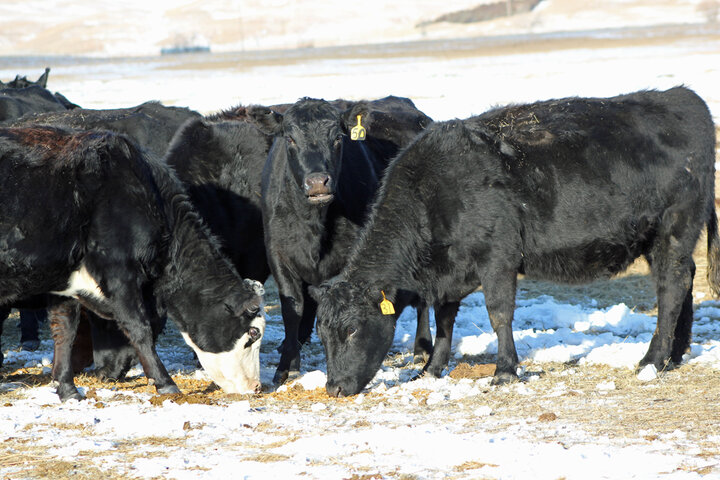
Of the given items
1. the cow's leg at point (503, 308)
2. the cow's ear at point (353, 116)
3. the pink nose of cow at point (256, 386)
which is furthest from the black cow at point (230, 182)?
the cow's leg at point (503, 308)

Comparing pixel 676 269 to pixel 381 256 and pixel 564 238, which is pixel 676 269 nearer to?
pixel 564 238

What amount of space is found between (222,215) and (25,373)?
2.40 meters

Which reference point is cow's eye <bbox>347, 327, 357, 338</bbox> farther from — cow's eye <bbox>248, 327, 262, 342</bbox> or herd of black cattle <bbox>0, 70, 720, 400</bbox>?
cow's eye <bbox>248, 327, 262, 342</bbox>

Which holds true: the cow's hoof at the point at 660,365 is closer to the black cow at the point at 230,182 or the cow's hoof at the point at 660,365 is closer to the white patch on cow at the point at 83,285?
the black cow at the point at 230,182

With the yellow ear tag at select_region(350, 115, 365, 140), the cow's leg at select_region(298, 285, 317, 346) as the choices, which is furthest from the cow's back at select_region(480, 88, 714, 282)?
the cow's leg at select_region(298, 285, 317, 346)

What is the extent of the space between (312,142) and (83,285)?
2.23 metres

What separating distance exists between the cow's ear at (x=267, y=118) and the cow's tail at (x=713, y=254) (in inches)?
153

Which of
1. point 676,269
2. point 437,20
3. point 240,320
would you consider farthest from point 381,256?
point 437,20

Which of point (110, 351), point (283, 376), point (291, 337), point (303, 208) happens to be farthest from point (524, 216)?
point (110, 351)

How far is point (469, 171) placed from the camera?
23.5 ft

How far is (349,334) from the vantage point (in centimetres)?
684

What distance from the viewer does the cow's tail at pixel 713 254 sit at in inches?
310

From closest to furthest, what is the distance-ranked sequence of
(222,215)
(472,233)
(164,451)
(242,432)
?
(164,451) < (242,432) < (472,233) < (222,215)

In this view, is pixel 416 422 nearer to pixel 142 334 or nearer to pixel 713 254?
pixel 142 334
